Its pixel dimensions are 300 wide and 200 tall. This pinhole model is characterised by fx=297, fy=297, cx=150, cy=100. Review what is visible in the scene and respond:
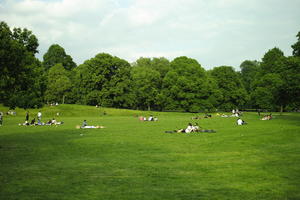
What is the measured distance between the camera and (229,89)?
10450 centimetres

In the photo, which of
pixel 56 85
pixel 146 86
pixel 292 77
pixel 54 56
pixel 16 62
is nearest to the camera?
pixel 16 62

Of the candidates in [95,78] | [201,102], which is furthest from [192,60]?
[95,78]

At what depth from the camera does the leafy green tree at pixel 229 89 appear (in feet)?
337

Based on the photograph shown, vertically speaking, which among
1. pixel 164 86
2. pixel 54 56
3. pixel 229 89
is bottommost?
pixel 229 89

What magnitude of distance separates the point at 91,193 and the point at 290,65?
5448 centimetres

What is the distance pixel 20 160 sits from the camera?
54.3 ft

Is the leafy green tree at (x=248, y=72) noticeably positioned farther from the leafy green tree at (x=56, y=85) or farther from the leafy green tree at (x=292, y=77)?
the leafy green tree at (x=56, y=85)

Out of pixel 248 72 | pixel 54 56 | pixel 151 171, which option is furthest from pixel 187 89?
pixel 151 171

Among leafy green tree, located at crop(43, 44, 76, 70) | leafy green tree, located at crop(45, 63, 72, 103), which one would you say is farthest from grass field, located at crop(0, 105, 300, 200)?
leafy green tree, located at crop(43, 44, 76, 70)

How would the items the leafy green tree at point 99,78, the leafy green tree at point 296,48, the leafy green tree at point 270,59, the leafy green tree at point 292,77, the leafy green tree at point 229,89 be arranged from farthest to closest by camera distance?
the leafy green tree at point 229,89, the leafy green tree at point 270,59, the leafy green tree at point 99,78, the leafy green tree at point 296,48, the leafy green tree at point 292,77

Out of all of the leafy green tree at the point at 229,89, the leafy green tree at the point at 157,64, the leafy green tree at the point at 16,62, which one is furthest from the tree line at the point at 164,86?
the leafy green tree at the point at 16,62

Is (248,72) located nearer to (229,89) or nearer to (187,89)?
(229,89)

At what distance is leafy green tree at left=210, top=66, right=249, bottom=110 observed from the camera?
102750 millimetres

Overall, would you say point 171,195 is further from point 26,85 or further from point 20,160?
point 26,85
